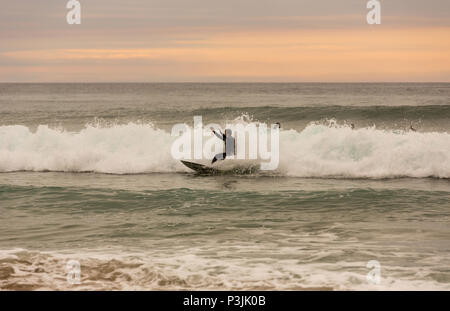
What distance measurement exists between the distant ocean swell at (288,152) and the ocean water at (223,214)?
0.05m

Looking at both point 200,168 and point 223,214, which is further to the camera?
point 200,168

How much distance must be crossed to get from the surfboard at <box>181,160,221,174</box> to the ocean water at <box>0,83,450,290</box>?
A: 0.26 metres

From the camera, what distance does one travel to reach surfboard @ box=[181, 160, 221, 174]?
1809 centimetres

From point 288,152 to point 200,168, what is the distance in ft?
10.1

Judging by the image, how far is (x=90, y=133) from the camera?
22.3 meters

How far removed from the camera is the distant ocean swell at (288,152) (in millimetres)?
17781

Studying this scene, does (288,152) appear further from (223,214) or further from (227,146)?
(223,214)

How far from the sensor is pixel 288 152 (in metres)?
19.1

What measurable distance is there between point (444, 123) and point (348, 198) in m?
17.2

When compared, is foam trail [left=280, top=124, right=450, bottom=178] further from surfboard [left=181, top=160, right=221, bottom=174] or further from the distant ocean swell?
surfboard [left=181, top=160, right=221, bottom=174]

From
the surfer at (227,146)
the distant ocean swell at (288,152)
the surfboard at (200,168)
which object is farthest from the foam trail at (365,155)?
the surfboard at (200,168)

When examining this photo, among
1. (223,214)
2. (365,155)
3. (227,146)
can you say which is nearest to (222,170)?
(227,146)

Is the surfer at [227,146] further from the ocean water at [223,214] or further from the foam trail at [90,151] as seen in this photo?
the foam trail at [90,151]
